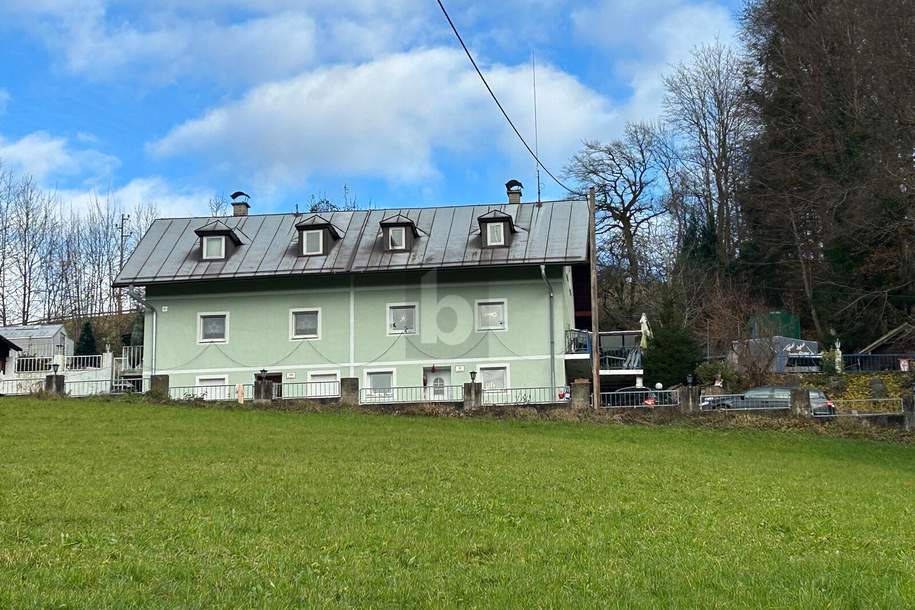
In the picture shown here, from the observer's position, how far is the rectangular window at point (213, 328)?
3544cm

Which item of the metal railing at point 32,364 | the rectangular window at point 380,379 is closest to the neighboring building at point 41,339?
the metal railing at point 32,364

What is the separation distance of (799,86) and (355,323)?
23.2 m

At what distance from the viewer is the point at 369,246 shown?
3566cm

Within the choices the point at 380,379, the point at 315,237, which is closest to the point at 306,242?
the point at 315,237

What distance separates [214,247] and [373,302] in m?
6.63

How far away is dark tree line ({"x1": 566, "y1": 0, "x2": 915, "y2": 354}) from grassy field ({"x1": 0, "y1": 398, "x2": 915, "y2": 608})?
726 inches

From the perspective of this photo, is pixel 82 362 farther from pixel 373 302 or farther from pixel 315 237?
pixel 373 302

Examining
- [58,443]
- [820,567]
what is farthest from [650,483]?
[58,443]

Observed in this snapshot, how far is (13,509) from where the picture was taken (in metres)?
9.82

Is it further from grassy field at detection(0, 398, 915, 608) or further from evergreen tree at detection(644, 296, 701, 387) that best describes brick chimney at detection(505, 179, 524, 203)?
grassy field at detection(0, 398, 915, 608)

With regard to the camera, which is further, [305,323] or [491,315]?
[305,323]

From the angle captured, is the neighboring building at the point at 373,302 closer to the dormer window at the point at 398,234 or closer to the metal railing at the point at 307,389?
the dormer window at the point at 398,234

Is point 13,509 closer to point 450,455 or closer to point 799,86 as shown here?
point 450,455

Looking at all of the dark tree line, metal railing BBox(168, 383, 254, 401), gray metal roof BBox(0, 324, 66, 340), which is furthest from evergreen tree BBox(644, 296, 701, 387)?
gray metal roof BBox(0, 324, 66, 340)
